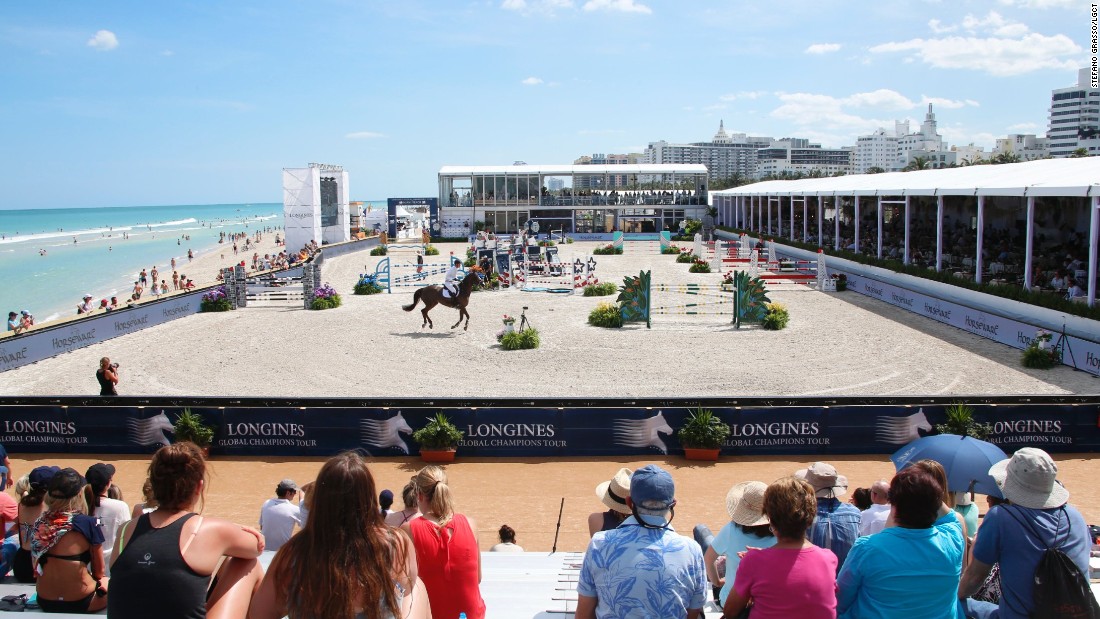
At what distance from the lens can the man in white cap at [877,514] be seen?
5.58 m

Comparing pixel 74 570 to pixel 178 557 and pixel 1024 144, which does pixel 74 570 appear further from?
pixel 1024 144

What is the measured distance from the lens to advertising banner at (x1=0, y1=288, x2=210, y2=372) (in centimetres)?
1873

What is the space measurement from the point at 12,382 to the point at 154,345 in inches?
159

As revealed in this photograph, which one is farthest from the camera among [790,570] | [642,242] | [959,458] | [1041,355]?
[642,242]

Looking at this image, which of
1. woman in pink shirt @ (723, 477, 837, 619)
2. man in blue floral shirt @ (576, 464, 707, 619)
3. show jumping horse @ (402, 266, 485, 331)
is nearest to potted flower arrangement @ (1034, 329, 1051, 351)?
show jumping horse @ (402, 266, 485, 331)

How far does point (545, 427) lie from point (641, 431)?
132 cm

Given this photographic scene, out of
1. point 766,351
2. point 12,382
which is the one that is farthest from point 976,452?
point 12,382

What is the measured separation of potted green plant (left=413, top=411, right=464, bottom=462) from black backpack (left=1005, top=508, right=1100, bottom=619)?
8435mm

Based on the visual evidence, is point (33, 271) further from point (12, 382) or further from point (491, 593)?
point (491, 593)

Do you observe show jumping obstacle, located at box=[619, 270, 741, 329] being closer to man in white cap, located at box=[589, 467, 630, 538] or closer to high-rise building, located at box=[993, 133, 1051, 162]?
man in white cap, located at box=[589, 467, 630, 538]

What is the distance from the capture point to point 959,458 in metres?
7.05

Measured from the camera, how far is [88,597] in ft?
16.8

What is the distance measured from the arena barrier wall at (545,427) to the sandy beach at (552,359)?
10.5ft

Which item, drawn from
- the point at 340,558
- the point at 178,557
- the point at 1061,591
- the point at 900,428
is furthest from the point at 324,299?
the point at 1061,591
